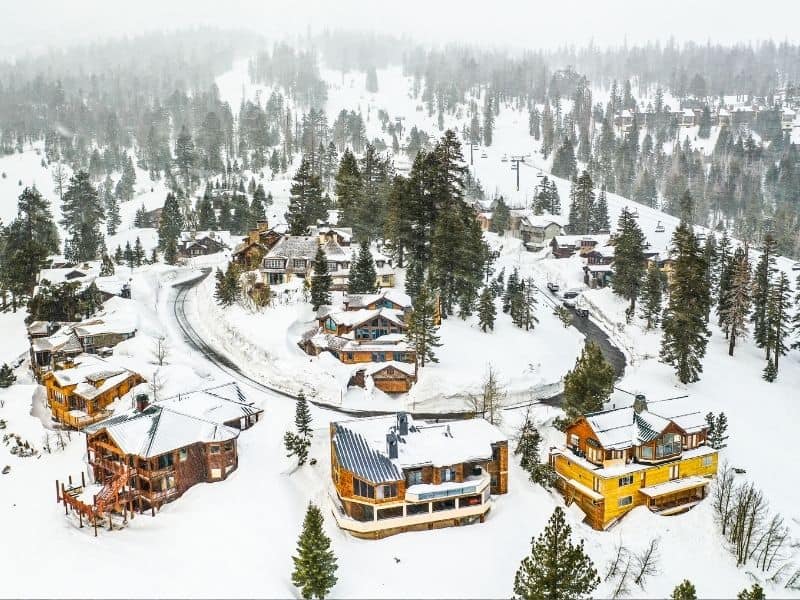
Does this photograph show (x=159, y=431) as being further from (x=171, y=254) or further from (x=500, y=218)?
(x=500, y=218)

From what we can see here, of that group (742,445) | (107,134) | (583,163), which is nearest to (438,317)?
(742,445)

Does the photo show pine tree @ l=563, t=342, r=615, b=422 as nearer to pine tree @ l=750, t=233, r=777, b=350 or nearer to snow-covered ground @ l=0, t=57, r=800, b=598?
snow-covered ground @ l=0, t=57, r=800, b=598

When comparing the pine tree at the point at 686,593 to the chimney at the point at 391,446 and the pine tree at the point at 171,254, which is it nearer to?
the chimney at the point at 391,446

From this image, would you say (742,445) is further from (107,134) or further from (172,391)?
(107,134)

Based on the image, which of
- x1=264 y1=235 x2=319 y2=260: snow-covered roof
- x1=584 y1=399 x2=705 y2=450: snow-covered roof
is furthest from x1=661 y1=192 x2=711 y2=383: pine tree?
x1=264 y1=235 x2=319 y2=260: snow-covered roof

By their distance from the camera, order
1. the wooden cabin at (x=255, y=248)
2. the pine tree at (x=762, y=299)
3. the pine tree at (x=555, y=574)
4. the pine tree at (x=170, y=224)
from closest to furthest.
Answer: the pine tree at (x=555, y=574) → the pine tree at (x=762, y=299) → the wooden cabin at (x=255, y=248) → the pine tree at (x=170, y=224)

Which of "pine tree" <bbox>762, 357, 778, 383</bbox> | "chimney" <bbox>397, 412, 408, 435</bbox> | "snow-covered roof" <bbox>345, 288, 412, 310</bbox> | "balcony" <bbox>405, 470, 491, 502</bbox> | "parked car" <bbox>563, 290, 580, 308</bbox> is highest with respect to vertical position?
"snow-covered roof" <bbox>345, 288, 412, 310</bbox>

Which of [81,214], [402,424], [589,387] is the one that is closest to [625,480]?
[589,387]

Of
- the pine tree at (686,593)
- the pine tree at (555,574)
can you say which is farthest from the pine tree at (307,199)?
the pine tree at (686,593)
